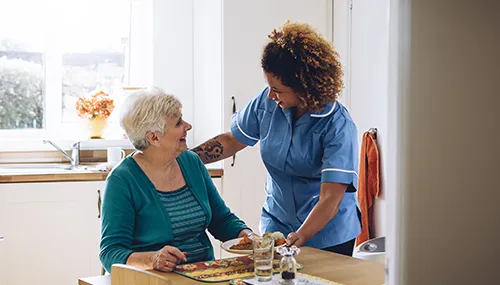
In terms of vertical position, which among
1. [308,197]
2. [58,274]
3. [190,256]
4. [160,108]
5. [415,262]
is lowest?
[58,274]

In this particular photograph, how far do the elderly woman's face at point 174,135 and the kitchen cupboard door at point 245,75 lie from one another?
1.58 metres

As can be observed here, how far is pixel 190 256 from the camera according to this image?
2.07 m

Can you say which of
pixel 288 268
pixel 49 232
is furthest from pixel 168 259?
pixel 49 232

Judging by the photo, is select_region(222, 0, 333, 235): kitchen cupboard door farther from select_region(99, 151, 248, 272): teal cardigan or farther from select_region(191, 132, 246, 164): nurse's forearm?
select_region(99, 151, 248, 272): teal cardigan

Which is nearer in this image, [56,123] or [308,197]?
[308,197]

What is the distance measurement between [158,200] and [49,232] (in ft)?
5.65

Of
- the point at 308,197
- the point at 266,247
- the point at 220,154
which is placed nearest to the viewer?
the point at 266,247

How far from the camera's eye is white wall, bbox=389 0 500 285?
0.79ft

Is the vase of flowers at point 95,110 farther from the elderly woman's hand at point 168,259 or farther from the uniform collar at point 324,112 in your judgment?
the elderly woman's hand at point 168,259

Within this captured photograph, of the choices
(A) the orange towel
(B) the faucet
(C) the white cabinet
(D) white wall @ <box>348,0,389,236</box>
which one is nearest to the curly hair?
(D) white wall @ <box>348,0,389,236</box>

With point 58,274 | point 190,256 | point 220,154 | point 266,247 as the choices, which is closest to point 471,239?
point 266,247

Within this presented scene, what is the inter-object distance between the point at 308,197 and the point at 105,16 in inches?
104

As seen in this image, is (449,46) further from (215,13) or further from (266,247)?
(215,13)

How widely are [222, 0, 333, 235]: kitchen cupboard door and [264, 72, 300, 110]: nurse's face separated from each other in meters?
1.60
